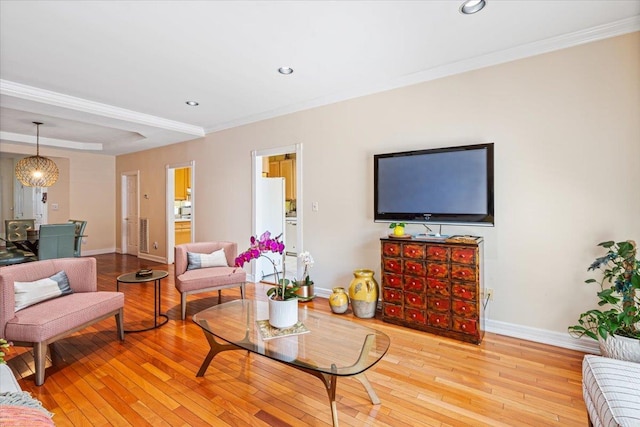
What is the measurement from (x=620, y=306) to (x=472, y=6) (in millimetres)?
2515

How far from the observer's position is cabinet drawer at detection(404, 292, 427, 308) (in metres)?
3.04

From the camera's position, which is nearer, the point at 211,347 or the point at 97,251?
the point at 211,347

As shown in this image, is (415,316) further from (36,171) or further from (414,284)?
(36,171)

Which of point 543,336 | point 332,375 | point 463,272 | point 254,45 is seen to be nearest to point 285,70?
point 254,45

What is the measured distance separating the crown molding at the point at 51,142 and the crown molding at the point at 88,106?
3134 millimetres

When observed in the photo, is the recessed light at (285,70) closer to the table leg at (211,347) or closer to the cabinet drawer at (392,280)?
the cabinet drawer at (392,280)

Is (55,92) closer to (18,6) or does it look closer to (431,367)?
(18,6)

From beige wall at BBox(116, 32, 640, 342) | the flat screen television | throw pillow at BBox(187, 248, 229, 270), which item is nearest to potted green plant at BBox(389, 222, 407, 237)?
the flat screen television

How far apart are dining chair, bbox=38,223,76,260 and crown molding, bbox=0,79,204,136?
64.0 inches

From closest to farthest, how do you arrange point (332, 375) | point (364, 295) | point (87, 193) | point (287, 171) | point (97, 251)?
point (332, 375)
point (364, 295)
point (287, 171)
point (87, 193)
point (97, 251)

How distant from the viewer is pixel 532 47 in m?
2.76

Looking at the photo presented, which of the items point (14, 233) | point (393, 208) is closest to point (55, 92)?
point (14, 233)

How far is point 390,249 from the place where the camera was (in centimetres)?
322

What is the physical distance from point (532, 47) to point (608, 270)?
6.36ft
